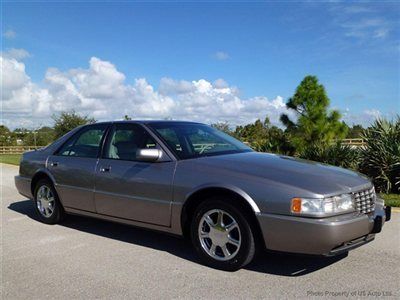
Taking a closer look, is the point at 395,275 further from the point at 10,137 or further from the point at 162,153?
the point at 10,137

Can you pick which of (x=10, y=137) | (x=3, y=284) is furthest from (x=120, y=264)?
(x=10, y=137)

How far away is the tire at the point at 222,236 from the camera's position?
4.34 metres

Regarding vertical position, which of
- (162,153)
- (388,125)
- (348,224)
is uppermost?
(388,125)

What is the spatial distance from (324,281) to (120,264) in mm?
2133

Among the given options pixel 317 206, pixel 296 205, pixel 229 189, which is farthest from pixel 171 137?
pixel 317 206

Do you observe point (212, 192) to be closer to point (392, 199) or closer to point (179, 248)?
point (179, 248)

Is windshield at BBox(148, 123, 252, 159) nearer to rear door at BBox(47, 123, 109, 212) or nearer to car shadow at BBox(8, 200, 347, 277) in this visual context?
rear door at BBox(47, 123, 109, 212)

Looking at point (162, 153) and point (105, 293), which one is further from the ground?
point (162, 153)

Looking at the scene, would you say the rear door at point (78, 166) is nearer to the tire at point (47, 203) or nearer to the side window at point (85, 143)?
the side window at point (85, 143)

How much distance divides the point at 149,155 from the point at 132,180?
488 mm

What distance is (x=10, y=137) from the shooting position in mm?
82875

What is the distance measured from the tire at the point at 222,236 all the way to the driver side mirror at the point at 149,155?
78 cm

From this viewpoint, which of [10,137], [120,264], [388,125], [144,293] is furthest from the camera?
[10,137]

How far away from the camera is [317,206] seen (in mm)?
3998
